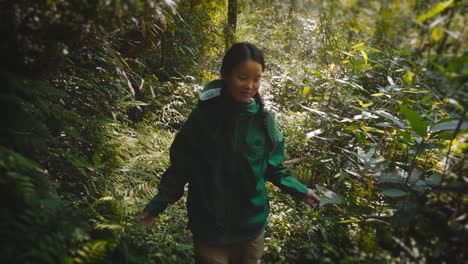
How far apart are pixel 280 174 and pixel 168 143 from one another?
275cm

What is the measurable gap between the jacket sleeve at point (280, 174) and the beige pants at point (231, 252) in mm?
426

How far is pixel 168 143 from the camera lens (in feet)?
16.8

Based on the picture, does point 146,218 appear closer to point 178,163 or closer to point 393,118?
point 178,163

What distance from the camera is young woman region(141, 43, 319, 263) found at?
2.38 meters

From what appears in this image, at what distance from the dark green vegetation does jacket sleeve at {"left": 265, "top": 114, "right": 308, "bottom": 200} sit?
221 millimetres

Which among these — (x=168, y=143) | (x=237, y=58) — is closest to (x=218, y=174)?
(x=237, y=58)

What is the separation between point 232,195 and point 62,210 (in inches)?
43.8

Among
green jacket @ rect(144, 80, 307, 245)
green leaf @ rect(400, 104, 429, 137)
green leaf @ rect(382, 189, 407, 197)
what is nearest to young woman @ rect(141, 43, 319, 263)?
green jacket @ rect(144, 80, 307, 245)

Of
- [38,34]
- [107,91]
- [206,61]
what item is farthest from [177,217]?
[206,61]

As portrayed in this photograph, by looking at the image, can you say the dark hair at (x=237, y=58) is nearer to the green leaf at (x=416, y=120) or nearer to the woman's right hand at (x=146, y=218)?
the woman's right hand at (x=146, y=218)

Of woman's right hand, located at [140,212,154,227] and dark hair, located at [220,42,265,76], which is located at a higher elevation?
dark hair, located at [220,42,265,76]

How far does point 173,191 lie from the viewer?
8.17 ft

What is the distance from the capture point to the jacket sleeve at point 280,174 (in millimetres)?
2703

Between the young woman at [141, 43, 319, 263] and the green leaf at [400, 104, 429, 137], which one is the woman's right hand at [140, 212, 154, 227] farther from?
the green leaf at [400, 104, 429, 137]
